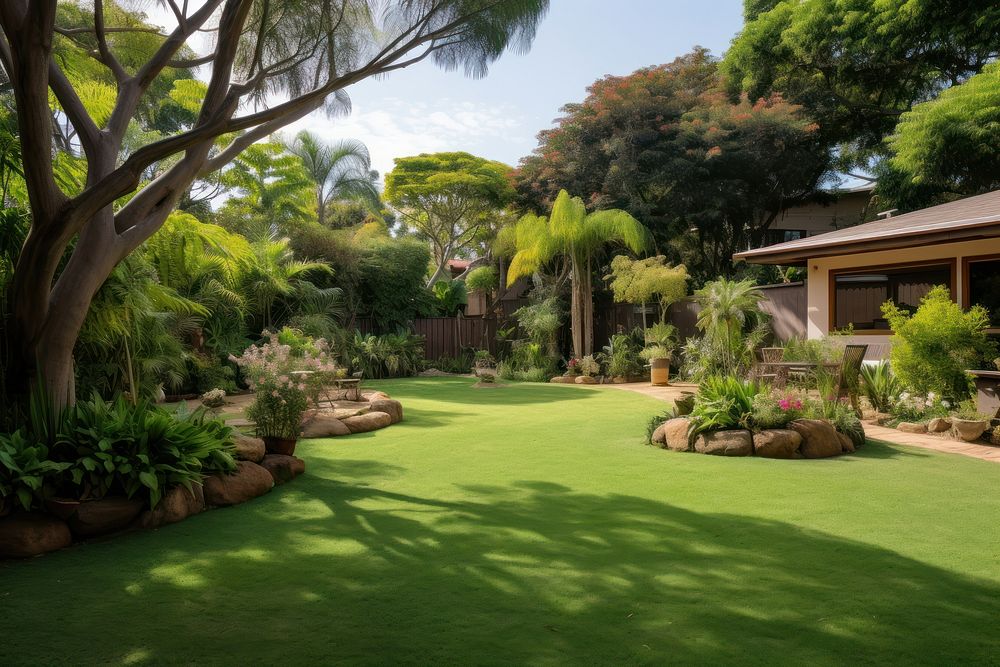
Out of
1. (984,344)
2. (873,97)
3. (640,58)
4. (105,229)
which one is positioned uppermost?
(640,58)

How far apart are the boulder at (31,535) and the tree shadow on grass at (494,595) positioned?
0.21m

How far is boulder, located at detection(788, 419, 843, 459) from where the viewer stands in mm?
7008

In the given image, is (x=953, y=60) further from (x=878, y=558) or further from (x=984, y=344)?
(x=878, y=558)

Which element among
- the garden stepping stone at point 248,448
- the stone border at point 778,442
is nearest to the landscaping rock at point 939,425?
the stone border at point 778,442

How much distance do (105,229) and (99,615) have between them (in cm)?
315

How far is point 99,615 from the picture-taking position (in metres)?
3.19

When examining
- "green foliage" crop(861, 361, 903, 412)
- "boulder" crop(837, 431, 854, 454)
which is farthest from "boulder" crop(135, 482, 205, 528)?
"green foliage" crop(861, 361, 903, 412)

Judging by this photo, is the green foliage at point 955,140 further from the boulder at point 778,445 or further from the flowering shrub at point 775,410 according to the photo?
the boulder at point 778,445

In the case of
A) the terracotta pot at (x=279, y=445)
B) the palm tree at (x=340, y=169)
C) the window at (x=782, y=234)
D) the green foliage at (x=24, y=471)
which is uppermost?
the palm tree at (x=340, y=169)

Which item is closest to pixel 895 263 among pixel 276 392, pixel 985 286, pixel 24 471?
pixel 985 286

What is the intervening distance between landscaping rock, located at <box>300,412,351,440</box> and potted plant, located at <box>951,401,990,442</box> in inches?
280

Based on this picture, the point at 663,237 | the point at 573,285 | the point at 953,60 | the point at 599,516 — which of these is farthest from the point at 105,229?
the point at 953,60

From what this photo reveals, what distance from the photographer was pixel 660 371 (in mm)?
15352

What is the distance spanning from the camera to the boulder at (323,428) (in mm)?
8434
